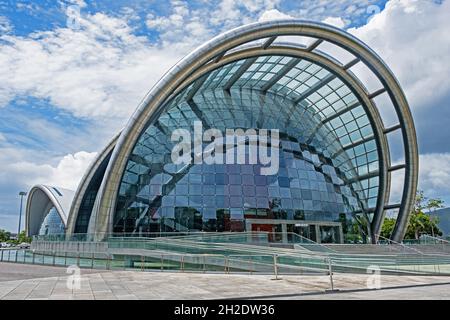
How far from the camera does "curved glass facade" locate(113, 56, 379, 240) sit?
30703mm

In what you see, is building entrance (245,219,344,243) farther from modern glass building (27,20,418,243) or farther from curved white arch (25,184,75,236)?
curved white arch (25,184,75,236)

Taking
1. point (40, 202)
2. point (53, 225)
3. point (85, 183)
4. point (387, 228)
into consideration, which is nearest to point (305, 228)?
point (85, 183)

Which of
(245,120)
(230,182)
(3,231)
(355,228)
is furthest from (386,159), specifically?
(3,231)

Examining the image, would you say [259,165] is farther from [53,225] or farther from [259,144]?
[53,225]

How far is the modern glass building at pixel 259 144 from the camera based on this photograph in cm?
2928

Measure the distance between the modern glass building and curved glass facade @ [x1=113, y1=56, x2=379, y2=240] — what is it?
0.36ft

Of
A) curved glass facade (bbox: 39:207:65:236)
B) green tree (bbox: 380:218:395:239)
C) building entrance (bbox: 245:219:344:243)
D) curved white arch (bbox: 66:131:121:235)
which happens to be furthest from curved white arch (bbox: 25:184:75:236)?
green tree (bbox: 380:218:395:239)

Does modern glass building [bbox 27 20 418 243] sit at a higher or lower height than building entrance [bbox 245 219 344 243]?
higher

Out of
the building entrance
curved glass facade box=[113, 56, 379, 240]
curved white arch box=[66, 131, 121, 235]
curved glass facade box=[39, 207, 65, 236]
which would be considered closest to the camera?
curved glass facade box=[113, 56, 379, 240]

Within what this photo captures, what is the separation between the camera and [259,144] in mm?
34594

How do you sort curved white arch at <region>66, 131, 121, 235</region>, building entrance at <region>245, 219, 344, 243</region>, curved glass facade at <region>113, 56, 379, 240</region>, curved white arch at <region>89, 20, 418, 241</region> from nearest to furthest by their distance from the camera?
curved white arch at <region>89, 20, 418, 241</region>
curved glass facade at <region>113, 56, 379, 240</region>
building entrance at <region>245, 219, 344, 243</region>
curved white arch at <region>66, 131, 121, 235</region>

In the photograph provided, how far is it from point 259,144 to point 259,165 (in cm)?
211

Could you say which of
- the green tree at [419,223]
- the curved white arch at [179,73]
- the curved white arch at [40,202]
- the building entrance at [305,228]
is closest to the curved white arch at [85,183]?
the curved white arch at [179,73]
